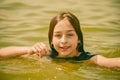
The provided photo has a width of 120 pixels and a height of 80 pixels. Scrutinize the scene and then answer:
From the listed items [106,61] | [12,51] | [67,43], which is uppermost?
[67,43]

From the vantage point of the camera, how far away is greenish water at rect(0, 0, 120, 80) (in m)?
5.90

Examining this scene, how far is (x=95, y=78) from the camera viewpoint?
5723 millimetres

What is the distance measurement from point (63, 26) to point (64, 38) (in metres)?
0.24

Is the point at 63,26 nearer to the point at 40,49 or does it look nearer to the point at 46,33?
the point at 40,49

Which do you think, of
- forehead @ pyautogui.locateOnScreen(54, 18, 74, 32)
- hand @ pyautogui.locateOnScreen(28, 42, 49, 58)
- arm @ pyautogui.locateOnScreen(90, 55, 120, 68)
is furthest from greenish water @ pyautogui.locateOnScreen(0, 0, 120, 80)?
forehead @ pyautogui.locateOnScreen(54, 18, 74, 32)

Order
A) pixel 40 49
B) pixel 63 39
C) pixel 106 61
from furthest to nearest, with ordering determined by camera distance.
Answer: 1. pixel 106 61
2. pixel 63 39
3. pixel 40 49

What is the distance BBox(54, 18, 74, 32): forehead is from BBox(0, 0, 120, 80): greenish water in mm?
677

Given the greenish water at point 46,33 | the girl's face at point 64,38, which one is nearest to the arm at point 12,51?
the greenish water at point 46,33

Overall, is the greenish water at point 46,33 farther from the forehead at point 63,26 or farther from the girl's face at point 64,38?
the forehead at point 63,26

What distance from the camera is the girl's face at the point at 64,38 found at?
235 inches

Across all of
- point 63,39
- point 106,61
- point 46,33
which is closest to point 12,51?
point 63,39

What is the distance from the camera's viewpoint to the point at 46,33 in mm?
9141

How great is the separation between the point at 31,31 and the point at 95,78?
13.0 ft

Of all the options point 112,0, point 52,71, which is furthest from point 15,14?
point 52,71
